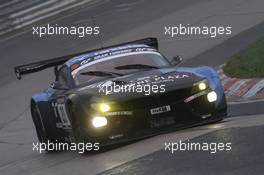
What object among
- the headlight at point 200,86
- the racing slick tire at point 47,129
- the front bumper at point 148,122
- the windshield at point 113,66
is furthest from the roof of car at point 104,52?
the front bumper at point 148,122

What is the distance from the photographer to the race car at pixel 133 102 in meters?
8.95

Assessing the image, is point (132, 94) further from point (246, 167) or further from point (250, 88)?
point (250, 88)

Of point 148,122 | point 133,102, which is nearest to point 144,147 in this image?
point 148,122

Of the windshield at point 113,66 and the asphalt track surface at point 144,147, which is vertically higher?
the windshield at point 113,66

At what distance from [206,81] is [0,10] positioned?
1820 cm

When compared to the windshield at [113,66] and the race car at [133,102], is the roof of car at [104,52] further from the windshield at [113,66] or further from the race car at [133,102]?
the race car at [133,102]

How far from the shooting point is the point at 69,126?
380 inches

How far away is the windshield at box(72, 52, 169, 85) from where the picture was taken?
33.2 ft

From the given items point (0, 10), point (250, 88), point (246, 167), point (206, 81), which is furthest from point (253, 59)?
point (0, 10)

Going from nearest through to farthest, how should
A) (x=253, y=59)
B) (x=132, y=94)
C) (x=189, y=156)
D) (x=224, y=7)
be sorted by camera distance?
(x=189, y=156)
(x=132, y=94)
(x=253, y=59)
(x=224, y=7)

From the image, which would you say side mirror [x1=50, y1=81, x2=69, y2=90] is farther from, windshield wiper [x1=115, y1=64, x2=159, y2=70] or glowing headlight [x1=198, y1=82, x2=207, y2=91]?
glowing headlight [x1=198, y1=82, x2=207, y2=91]

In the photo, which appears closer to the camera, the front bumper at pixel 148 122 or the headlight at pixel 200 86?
the front bumper at pixel 148 122

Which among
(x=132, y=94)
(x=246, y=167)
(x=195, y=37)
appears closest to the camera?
(x=246, y=167)

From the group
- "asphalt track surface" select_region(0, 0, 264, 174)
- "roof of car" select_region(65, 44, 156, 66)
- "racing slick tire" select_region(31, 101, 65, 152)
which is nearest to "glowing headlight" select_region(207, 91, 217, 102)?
"asphalt track surface" select_region(0, 0, 264, 174)
